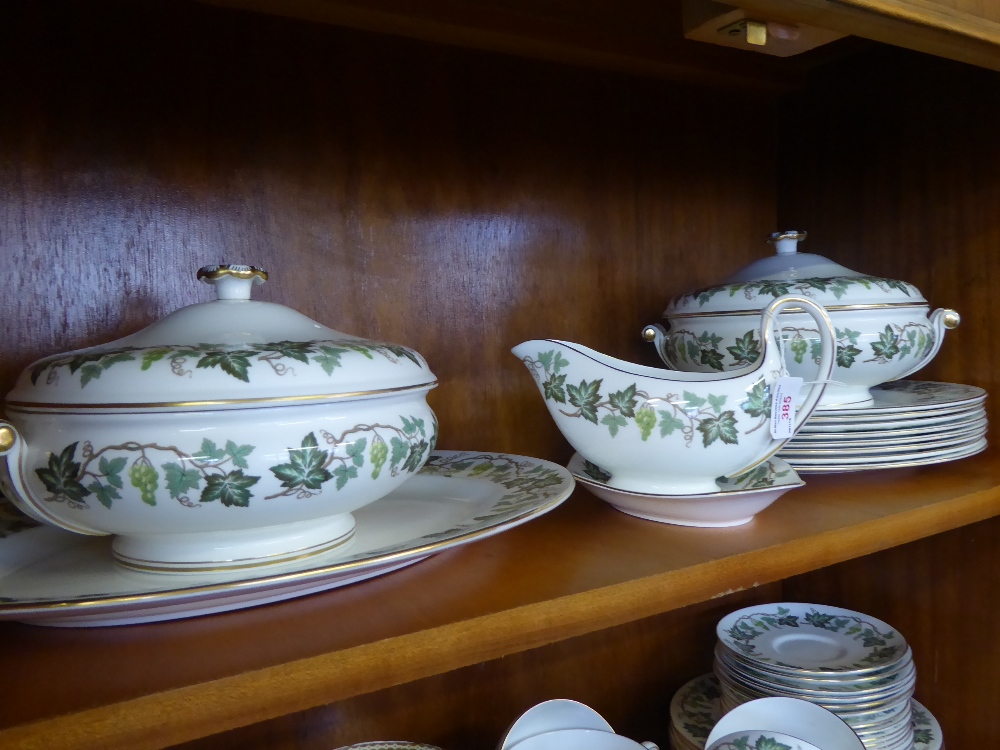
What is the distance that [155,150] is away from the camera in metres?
0.51

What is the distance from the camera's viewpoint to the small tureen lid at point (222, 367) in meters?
0.33

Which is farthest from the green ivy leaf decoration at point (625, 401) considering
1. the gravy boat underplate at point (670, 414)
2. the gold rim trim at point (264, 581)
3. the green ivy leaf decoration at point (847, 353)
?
the green ivy leaf decoration at point (847, 353)

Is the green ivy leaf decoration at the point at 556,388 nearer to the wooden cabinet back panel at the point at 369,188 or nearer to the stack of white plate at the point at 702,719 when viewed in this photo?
the wooden cabinet back panel at the point at 369,188

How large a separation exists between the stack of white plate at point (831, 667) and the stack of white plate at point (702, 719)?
0.08ft

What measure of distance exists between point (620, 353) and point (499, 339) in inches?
5.4

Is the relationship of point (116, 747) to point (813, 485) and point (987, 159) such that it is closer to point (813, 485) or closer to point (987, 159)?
point (813, 485)

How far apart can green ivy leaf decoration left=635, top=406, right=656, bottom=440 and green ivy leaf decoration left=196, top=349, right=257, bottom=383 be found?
239mm

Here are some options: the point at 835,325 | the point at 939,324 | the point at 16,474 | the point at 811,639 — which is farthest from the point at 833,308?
the point at 16,474

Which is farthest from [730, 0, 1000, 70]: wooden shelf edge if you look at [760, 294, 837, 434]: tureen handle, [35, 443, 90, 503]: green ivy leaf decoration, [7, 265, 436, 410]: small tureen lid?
[35, 443, 90, 503]: green ivy leaf decoration

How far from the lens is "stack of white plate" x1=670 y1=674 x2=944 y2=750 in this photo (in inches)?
24.9

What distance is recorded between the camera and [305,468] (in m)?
0.34

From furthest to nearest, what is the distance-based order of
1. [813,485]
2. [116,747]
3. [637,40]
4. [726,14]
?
[637,40]
[813,485]
[726,14]
[116,747]

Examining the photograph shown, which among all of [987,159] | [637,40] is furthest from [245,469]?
[987,159]

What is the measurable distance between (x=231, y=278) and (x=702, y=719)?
56cm
